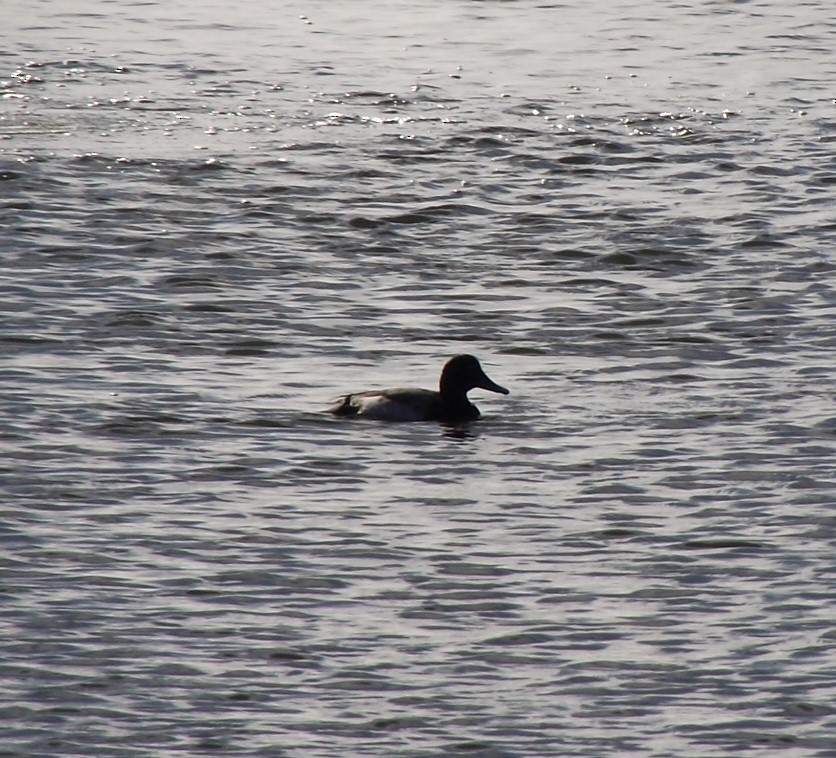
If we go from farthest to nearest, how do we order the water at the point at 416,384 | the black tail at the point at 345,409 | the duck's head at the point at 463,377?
the duck's head at the point at 463,377 → the black tail at the point at 345,409 → the water at the point at 416,384

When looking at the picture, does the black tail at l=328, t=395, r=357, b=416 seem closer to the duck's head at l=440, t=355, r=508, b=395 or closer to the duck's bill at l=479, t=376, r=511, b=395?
the duck's head at l=440, t=355, r=508, b=395

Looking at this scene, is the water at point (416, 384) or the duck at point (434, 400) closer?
the water at point (416, 384)

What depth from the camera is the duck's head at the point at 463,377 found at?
581 inches

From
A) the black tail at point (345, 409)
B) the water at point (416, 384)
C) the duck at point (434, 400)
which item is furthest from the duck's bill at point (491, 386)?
the black tail at point (345, 409)

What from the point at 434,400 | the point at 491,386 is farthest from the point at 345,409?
the point at 491,386

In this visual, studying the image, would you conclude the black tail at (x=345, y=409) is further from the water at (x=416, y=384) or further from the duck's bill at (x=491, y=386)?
the duck's bill at (x=491, y=386)

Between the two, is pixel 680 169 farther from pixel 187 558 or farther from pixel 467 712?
pixel 467 712

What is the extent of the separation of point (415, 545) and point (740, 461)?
252 centimetres

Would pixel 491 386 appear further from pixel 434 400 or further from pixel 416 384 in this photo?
pixel 416 384

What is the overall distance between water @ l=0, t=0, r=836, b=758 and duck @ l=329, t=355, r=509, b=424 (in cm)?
17

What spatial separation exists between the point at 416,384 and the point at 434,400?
790 millimetres

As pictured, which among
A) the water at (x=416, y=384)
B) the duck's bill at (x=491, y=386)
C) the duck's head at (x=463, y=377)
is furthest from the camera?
the duck's bill at (x=491, y=386)

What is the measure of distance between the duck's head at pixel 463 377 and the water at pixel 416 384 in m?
0.29

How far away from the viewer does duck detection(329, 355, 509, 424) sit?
14352 mm
